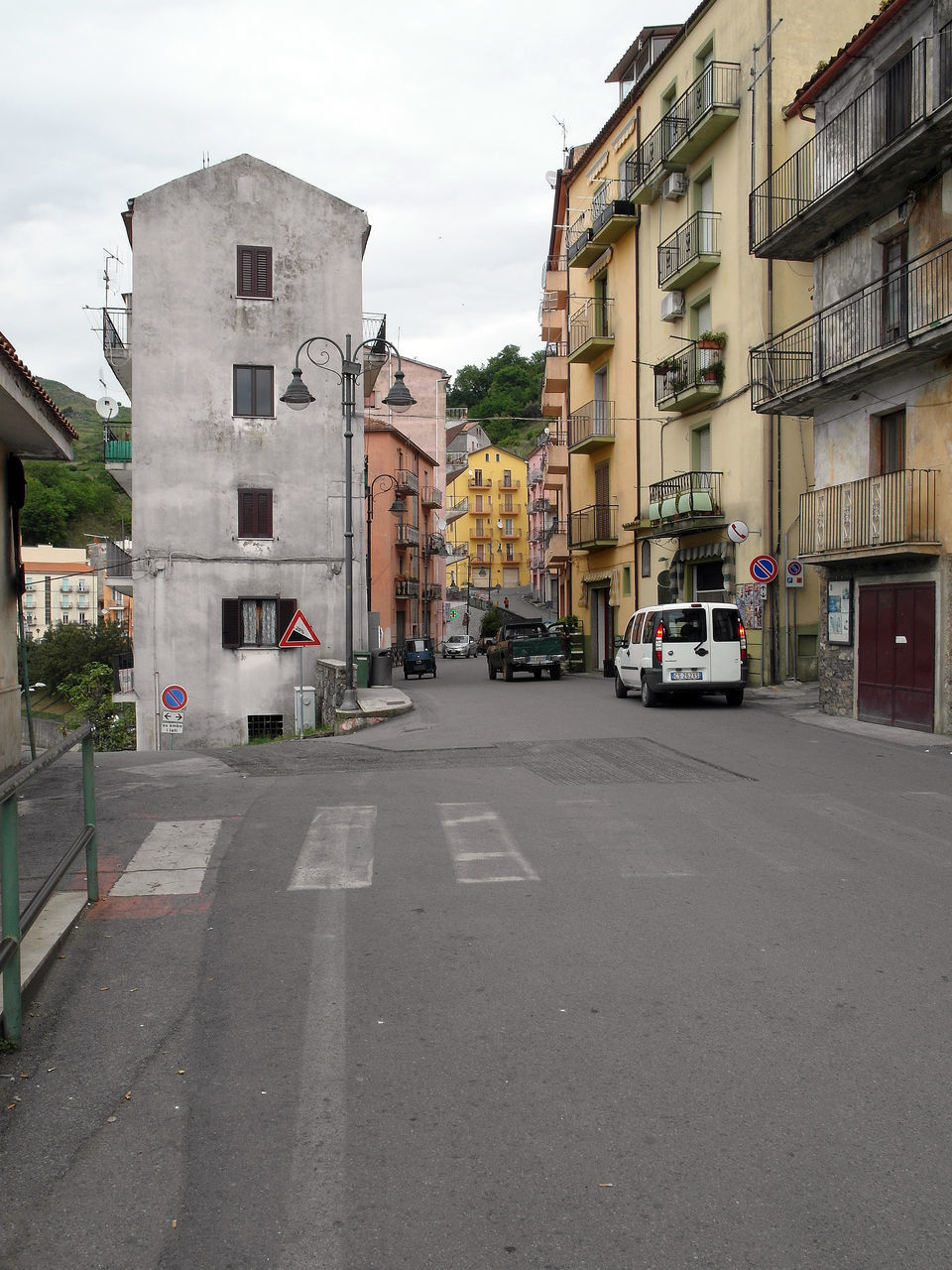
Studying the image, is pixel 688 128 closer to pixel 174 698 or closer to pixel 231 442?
pixel 231 442

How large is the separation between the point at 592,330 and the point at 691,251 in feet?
31.5

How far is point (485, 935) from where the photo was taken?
227 inches

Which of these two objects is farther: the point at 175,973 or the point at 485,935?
the point at 485,935

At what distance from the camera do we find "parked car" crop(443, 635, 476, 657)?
7312 cm

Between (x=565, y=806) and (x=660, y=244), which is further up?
(x=660, y=244)

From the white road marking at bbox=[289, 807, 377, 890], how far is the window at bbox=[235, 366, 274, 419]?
23.1 meters

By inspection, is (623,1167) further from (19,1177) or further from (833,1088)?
(19,1177)

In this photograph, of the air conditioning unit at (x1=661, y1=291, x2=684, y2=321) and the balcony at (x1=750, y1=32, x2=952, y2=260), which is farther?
the air conditioning unit at (x1=661, y1=291, x2=684, y2=321)

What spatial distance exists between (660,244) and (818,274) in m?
12.8

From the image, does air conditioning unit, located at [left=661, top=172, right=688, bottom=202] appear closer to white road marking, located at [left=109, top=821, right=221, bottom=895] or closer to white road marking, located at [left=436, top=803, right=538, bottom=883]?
white road marking, located at [left=436, top=803, right=538, bottom=883]

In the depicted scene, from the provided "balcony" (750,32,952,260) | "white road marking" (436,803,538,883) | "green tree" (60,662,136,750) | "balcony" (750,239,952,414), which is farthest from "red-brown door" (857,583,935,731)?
"green tree" (60,662,136,750)

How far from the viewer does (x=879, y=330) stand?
17.9m

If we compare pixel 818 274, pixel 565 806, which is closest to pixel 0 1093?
pixel 565 806

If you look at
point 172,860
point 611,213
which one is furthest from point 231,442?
point 172,860
